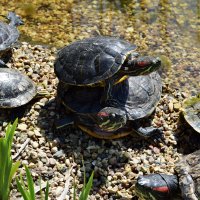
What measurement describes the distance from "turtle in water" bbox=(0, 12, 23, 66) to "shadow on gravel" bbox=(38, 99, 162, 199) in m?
1.25

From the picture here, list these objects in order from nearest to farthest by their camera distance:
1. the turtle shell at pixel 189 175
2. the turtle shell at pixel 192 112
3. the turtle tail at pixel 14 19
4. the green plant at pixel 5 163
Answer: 1. the green plant at pixel 5 163
2. the turtle shell at pixel 189 175
3. the turtle shell at pixel 192 112
4. the turtle tail at pixel 14 19

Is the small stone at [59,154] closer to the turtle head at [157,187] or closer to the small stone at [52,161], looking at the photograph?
the small stone at [52,161]

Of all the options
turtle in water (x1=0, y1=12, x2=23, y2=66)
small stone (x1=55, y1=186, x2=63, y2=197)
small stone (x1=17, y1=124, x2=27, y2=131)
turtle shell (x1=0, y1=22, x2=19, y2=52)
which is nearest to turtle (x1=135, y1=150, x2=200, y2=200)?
small stone (x1=55, y1=186, x2=63, y2=197)

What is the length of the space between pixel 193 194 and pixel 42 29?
3.62m

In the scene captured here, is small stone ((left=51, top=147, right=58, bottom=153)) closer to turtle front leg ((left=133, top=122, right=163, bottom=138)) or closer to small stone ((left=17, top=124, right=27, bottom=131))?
small stone ((left=17, top=124, right=27, bottom=131))

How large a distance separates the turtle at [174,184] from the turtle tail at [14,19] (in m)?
3.35

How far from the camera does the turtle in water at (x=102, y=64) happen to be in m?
4.07

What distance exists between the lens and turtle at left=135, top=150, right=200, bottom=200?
3.55 meters

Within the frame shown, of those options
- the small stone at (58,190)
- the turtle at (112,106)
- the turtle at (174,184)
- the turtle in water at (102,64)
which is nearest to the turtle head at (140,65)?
the turtle in water at (102,64)

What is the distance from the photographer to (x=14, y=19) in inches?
242

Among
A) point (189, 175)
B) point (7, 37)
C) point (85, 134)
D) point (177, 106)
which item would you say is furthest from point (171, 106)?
point (7, 37)

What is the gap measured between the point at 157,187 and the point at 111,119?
75 cm

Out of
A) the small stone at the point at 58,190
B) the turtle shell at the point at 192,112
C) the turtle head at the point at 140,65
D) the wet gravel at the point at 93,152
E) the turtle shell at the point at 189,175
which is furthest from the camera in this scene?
the turtle shell at the point at 192,112

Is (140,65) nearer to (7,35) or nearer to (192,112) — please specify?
(192,112)
